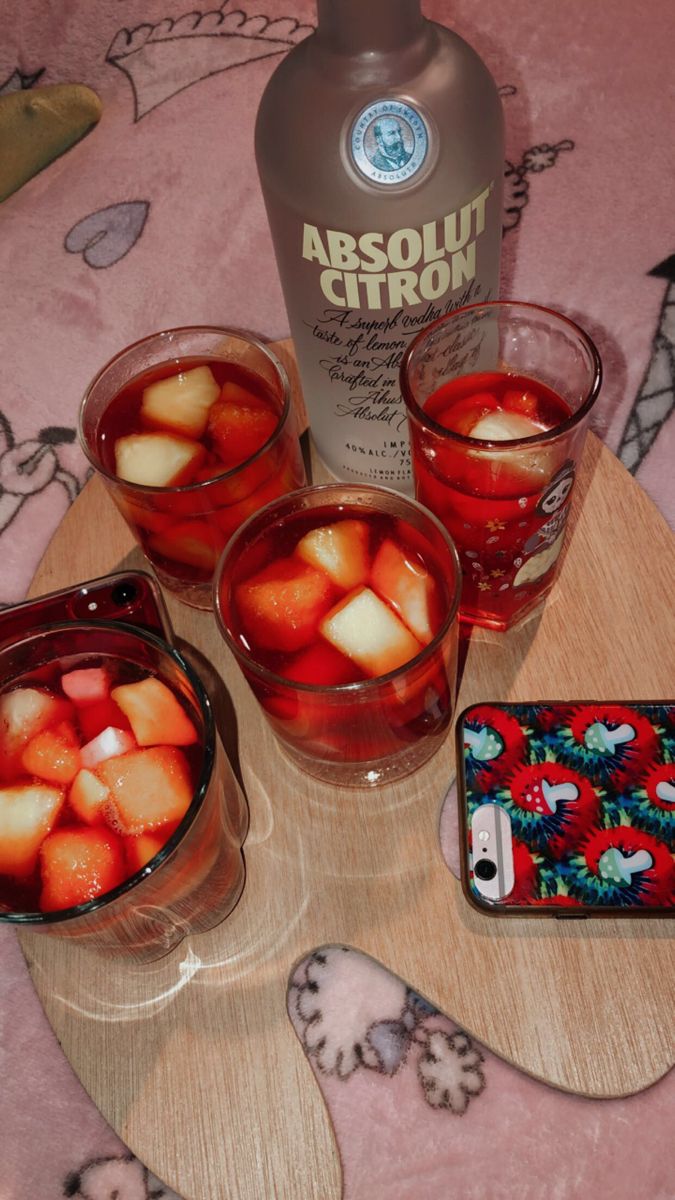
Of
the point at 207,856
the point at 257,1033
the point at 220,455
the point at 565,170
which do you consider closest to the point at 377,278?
the point at 220,455

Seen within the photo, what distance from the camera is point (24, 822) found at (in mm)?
607

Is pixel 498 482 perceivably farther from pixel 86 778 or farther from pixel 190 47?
pixel 190 47

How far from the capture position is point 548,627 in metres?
0.76

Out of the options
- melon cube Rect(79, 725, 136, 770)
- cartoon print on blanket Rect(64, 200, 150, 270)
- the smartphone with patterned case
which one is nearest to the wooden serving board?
the smartphone with patterned case

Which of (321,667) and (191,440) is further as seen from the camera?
(191,440)

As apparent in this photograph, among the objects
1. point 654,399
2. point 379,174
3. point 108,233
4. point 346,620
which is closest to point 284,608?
point 346,620

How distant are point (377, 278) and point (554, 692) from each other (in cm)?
31

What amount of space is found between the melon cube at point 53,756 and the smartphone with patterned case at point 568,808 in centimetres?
25

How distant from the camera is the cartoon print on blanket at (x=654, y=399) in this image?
38.7 inches

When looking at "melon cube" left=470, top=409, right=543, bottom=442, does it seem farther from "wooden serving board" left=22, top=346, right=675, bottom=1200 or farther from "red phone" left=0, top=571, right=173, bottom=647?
"red phone" left=0, top=571, right=173, bottom=647

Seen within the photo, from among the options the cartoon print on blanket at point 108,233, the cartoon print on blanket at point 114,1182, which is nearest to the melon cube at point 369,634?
the cartoon print on blanket at point 114,1182

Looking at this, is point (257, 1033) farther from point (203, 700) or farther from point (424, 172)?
point (424, 172)

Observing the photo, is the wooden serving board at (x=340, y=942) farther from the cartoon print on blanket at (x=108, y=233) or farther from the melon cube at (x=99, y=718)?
the cartoon print on blanket at (x=108, y=233)

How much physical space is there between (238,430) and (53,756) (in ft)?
0.87
